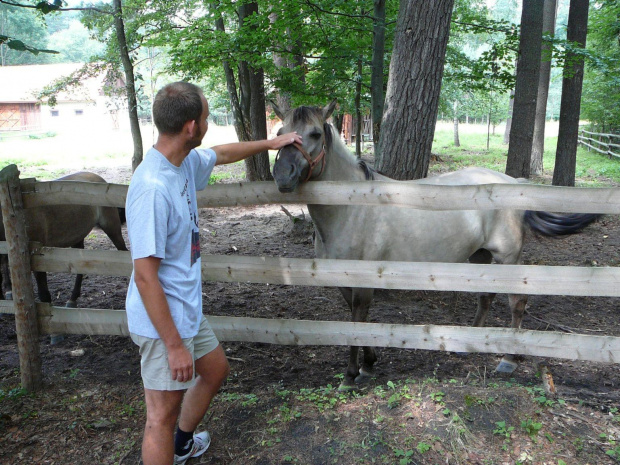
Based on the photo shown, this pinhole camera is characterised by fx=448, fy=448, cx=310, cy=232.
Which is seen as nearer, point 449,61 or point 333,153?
point 333,153

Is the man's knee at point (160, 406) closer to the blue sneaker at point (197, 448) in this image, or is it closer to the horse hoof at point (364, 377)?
the blue sneaker at point (197, 448)

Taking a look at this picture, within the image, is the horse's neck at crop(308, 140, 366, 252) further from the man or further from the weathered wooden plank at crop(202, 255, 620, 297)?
the man

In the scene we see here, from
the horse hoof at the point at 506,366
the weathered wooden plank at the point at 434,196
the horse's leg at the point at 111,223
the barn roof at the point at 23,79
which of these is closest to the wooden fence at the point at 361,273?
the weathered wooden plank at the point at 434,196

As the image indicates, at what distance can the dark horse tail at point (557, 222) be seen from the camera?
4.05 m

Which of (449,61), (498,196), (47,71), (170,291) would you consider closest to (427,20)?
(498,196)

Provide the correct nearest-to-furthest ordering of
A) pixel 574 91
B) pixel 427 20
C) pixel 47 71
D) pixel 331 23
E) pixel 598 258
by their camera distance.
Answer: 1. pixel 427 20
2. pixel 598 258
3. pixel 331 23
4. pixel 574 91
5. pixel 47 71

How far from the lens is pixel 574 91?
9969 mm

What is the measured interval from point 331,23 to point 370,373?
23.3 feet

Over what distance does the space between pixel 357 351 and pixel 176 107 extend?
2.65 metres

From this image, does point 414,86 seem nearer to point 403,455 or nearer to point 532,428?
point 532,428

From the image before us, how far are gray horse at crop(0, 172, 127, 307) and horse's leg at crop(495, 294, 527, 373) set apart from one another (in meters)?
4.58

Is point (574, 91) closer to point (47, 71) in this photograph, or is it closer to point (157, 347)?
point (157, 347)

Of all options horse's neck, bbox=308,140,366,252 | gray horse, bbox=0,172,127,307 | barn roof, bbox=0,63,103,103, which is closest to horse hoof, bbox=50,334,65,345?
gray horse, bbox=0,172,127,307

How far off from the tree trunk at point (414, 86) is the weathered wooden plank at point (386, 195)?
2.60 m
